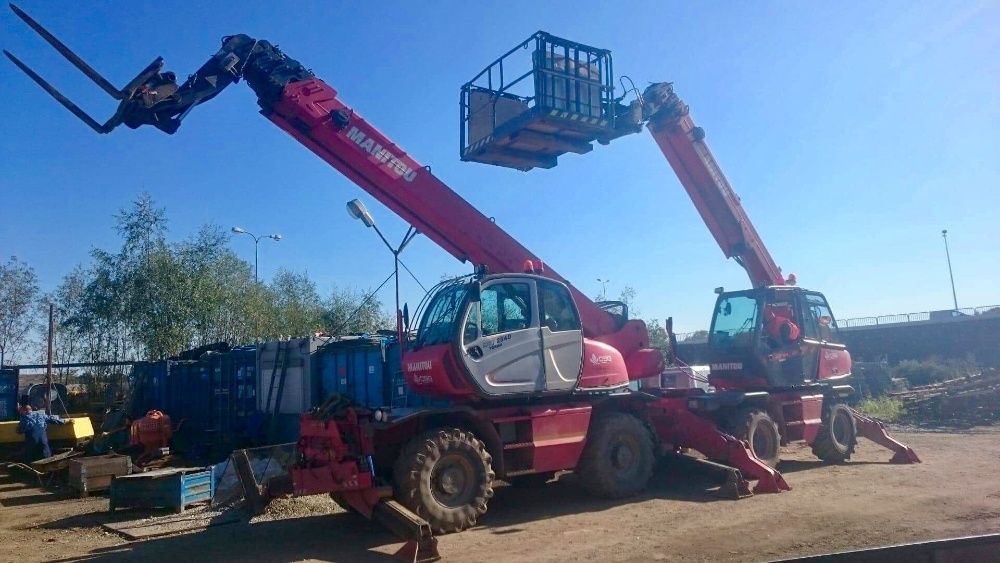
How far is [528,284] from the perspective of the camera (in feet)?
32.4

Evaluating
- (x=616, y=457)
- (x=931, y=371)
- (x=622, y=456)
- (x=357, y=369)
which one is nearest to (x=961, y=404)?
(x=931, y=371)

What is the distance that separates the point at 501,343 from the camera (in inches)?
369

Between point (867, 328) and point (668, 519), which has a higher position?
point (867, 328)

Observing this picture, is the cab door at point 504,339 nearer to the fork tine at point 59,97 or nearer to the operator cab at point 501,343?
the operator cab at point 501,343

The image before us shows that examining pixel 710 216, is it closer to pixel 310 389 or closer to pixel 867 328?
pixel 310 389

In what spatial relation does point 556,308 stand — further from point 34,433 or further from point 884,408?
point 884,408

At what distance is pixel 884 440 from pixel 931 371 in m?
20.3

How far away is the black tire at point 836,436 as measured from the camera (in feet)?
45.9

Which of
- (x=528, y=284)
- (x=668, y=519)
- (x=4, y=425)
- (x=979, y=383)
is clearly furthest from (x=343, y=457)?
(x=979, y=383)

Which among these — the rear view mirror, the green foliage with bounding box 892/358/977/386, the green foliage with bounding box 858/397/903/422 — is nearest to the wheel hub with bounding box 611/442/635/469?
the rear view mirror

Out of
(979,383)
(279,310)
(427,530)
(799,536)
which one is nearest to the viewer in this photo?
(427,530)

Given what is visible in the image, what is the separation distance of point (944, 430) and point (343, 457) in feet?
58.3

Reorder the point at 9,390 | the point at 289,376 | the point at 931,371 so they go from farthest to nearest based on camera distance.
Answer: the point at 931,371
the point at 9,390
the point at 289,376

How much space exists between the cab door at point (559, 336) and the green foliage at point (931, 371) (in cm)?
2603
